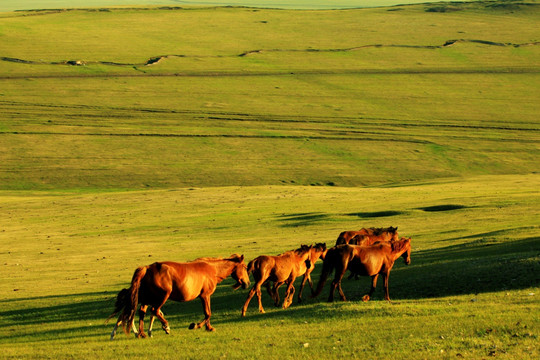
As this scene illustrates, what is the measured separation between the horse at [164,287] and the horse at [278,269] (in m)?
1.59

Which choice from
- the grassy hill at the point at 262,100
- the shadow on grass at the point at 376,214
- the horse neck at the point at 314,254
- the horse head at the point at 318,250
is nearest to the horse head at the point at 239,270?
the horse neck at the point at 314,254

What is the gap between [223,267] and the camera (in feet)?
60.8

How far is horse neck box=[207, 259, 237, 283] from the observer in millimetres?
18402

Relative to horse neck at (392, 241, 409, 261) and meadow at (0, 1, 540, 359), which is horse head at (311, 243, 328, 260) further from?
horse neck at (392, 241, 409, 261)

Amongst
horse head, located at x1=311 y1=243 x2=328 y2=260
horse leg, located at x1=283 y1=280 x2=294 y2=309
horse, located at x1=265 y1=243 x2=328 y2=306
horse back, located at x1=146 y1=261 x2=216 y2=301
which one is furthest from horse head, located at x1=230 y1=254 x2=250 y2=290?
horse head, located at x1=311 y1=243 x2=328 y2=260

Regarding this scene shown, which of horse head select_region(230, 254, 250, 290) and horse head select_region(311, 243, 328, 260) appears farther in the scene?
horse head select_region(311, 243, 328, 260)

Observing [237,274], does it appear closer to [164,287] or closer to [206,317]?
[206,317]

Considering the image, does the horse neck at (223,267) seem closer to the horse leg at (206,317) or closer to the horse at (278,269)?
the horse leg at (206,317)

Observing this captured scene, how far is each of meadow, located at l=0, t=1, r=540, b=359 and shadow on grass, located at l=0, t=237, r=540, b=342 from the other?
0.11 metres

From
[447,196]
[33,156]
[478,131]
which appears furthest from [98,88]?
[447,196]

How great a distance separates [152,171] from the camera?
2869 inches

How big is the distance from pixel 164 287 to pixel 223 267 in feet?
6.24

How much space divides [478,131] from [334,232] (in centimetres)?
6000

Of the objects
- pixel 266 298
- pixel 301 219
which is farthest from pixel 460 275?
pixel 301 219
